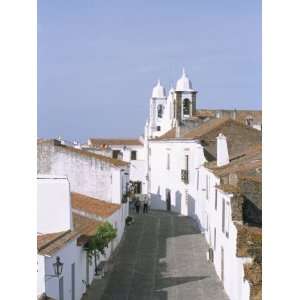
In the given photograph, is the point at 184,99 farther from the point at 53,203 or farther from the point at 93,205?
the point at 53,203

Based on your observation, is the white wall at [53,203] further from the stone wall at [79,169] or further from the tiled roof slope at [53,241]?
the stone wall at [79,169]

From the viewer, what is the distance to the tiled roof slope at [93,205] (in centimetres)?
1853

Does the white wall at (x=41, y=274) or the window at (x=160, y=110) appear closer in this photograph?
the white wall at (x=41, y=274)

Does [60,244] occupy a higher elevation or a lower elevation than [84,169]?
lower

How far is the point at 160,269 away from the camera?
17953mm

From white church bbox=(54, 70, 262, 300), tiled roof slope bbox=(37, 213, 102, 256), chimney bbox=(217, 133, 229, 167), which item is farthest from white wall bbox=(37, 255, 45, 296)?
chimney bbox=(217, 133, 229, 167)

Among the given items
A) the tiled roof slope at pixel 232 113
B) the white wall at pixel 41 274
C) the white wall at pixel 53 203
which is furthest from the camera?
the tiled roof slope at pixel 232 113

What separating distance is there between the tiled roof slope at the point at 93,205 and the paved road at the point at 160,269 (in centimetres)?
140

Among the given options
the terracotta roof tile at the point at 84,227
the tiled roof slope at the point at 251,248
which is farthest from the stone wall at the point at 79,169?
the tiled roof slope at the point at 251,248

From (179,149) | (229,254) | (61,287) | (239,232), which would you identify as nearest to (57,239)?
(61,287)

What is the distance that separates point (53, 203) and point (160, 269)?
6282mm

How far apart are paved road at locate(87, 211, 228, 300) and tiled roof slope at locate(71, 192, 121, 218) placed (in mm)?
1401

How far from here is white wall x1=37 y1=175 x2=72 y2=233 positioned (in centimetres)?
1220
